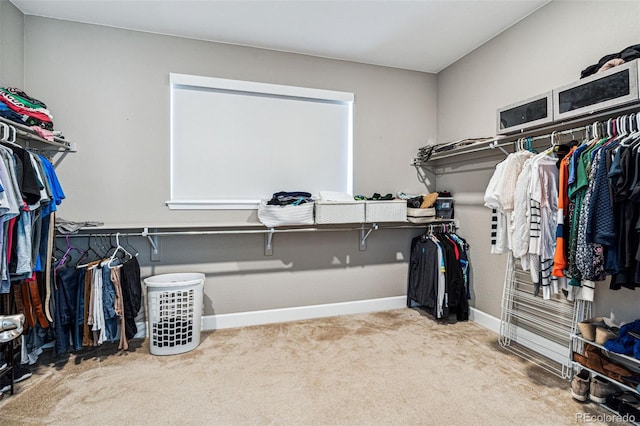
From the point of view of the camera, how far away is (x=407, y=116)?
348 cm

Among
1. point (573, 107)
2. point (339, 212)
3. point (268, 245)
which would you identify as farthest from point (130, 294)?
point (573, 107)

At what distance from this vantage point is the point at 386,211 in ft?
9.92

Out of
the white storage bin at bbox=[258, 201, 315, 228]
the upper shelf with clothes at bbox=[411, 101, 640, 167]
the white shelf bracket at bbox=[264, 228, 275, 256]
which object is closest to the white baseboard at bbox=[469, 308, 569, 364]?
the upper shelf with clothes at bbox=[411, 101, 640, 167]

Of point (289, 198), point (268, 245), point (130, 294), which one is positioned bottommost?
point (130, 294)

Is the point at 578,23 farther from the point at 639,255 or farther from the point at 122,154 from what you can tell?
the point at 122,154

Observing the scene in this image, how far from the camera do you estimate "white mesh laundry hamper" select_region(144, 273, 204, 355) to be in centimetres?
239

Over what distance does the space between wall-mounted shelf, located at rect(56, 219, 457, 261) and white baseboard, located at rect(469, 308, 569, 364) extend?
3.00 ft

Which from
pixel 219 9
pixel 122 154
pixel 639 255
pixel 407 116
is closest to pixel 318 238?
pixel 407 116

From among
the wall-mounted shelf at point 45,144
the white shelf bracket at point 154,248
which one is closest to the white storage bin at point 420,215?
the white shelf bracket at point 154,248

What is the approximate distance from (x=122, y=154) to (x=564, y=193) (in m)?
3.18

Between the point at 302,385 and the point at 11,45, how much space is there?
313 centimetres

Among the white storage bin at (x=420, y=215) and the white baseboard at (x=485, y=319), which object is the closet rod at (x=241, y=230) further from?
the white baseboard at (x=485, y=319)

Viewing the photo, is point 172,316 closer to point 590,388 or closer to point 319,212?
point 319,212

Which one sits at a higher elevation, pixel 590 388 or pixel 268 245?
pixel 268 245
